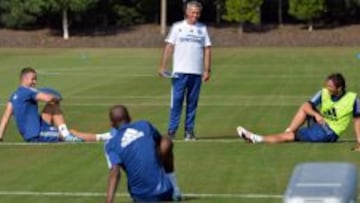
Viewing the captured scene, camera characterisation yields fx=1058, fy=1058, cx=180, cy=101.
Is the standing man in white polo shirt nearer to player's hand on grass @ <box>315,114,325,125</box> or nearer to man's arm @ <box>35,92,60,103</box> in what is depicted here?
man's arm @ <box>35,92,60,103</box>

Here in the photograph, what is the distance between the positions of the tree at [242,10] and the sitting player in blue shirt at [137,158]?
195 feet

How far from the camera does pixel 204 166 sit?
12.3 m

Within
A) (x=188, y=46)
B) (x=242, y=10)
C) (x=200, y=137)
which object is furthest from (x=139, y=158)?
(x=242, y=10)

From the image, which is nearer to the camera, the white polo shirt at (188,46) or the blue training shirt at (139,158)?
the blue training shirt at (139,158)

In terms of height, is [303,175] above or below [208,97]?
above

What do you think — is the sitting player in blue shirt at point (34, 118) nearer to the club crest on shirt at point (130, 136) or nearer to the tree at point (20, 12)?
the club crest on shirt at point (130, 136)

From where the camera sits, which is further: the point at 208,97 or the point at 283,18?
the point at 283,18

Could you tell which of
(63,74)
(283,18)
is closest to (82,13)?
(283,18)

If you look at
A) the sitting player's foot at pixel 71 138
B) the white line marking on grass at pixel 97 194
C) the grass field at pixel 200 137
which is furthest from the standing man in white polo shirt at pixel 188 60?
the white line marking on grass at pixel 97 194

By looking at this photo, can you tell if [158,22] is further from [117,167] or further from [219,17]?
[117,167]

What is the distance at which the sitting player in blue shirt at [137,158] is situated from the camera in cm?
816

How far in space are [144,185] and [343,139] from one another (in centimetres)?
716

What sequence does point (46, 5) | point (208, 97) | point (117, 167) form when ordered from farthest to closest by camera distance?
point (46, 5) → point (208, 97) → point (117, 167)

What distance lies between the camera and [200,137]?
15.7 meters
